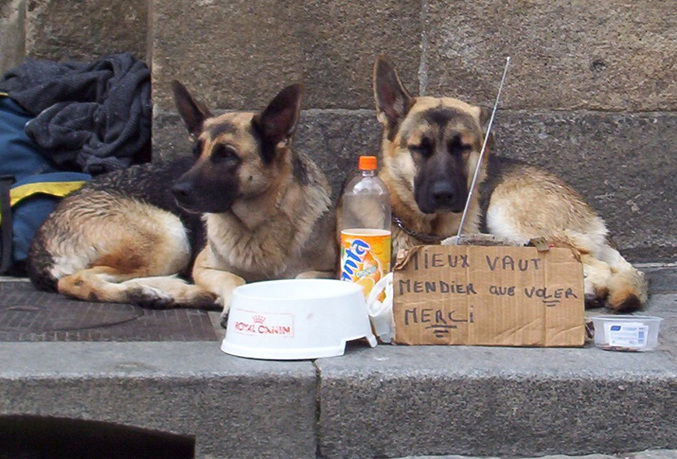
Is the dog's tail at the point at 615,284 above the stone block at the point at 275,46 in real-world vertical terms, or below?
below

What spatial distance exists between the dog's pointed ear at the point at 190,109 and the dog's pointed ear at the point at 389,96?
0.84m

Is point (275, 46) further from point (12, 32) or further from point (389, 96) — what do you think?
point (12, 32)

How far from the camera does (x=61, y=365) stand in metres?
2.84

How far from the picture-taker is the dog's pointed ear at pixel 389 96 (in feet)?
13.4

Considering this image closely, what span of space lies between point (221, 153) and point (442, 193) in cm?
103

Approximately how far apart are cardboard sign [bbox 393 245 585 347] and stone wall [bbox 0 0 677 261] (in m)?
1.77

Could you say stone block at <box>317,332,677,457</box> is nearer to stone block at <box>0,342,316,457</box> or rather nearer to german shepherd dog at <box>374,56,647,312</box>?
stone block at <box>0,342,316,457</box>

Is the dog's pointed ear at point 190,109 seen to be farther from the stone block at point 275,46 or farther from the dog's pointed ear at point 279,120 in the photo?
the stone block at point 275,46

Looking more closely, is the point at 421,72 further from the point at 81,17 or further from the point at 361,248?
the point at 81,17

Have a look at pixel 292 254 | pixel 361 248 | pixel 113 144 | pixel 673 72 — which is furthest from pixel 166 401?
pixel 673 72

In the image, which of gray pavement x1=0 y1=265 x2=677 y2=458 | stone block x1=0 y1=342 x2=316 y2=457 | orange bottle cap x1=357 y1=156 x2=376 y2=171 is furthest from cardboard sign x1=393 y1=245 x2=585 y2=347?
orange bottle cap x1=357 y1=156 x2=376 y2=171

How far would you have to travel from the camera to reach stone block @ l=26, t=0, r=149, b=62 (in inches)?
223

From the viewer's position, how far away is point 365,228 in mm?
4059

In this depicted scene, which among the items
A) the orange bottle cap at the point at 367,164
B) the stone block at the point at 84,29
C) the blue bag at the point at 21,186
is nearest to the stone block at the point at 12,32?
the stone block at the point at 84,29
